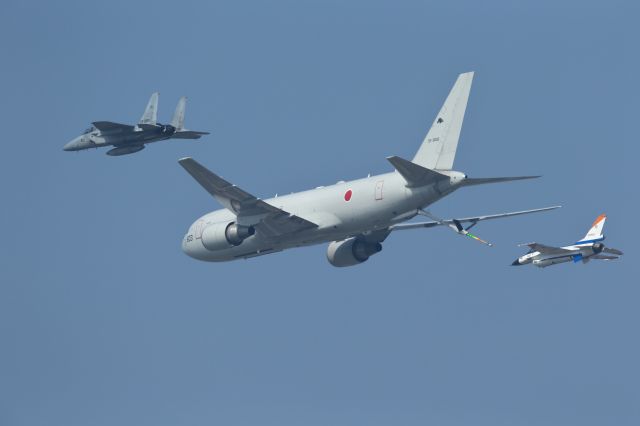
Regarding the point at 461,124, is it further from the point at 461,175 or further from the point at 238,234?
the point at 238,234

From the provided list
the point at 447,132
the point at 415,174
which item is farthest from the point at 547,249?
the point at 415,174

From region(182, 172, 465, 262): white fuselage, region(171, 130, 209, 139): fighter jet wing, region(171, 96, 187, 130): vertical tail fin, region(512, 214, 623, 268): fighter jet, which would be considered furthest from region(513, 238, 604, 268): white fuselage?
region(171, 96, 187, 130): vertical tail fin

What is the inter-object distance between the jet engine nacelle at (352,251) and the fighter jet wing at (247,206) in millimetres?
6151

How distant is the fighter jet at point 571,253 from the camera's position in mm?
74062

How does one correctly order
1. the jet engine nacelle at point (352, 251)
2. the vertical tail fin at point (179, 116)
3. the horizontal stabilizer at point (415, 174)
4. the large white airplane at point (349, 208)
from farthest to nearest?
1. the vertical tail fin at point (179, 116)
2. the jet engine nacelle at point (352, 251)
3. the large white airplane at point (349, 208)
4. the horizontal stabilizer at point (415, 174)

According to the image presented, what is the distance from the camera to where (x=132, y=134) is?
88.6 meters

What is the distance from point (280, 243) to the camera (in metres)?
66.0

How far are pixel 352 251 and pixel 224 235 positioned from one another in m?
7.53

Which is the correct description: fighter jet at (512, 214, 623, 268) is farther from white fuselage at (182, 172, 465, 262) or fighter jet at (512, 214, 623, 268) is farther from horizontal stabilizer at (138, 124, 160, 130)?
horizontal stabilizer at (138, 124, 160, 130)

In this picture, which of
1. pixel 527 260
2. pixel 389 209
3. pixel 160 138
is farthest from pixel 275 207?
pixel 160 138

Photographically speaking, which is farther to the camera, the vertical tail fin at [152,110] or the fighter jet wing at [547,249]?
the vertical tail fin at [152,110]

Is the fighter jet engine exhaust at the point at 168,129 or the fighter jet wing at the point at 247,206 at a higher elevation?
the fighter jet engine exhaust at the point at 168,129

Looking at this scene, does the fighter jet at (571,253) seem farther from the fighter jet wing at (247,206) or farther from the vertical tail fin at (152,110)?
the vertical tail fin at (152,110)

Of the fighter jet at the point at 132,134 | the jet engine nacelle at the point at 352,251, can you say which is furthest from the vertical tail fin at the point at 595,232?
the fighter jet at the point at 132,134
